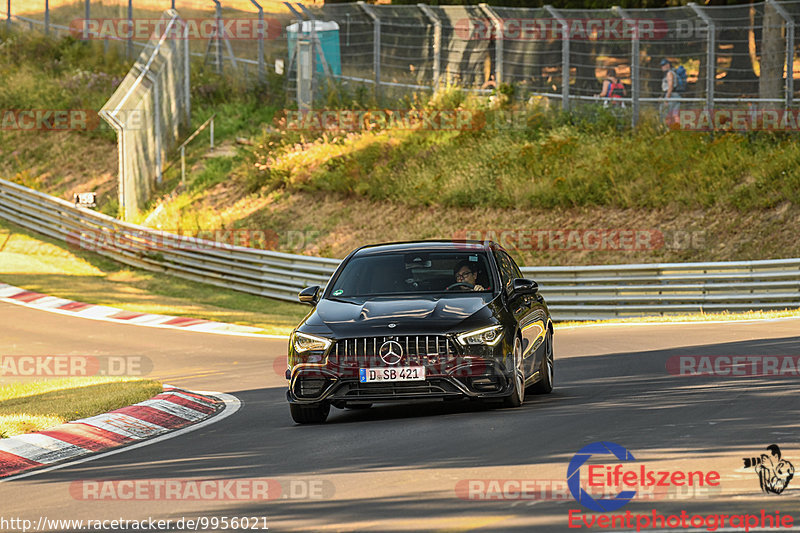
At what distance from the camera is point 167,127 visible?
38719mm

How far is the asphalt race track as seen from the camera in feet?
23.3

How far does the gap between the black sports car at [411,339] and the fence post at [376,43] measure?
24.0 metres

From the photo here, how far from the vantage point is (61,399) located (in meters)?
13.1

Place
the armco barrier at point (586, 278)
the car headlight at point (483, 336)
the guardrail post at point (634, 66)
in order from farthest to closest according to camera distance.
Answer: the guardrail post at point (634, 66), the armco barrier at point (586, 278), the car headlight at point (483, 336)

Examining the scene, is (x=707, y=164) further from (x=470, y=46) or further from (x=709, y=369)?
(x=709, y=369)

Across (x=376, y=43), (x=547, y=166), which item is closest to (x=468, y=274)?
(x=547, y=166)

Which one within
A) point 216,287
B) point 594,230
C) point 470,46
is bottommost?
point 216,287

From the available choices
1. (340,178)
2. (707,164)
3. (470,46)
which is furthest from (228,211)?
(707,164)

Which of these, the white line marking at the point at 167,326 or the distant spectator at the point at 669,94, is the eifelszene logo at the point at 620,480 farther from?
the distant spectator at the point at 669,94

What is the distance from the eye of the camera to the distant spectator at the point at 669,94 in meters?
28.5

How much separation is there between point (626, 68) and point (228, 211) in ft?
40.5

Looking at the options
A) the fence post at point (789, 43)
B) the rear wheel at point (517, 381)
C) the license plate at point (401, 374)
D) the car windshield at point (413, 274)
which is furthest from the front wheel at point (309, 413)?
the fence post at point (789, 43)

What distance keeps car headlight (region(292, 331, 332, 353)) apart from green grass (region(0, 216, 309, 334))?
38.1 ft

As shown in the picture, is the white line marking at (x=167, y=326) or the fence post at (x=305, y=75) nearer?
the white line marking at (x=167, y=326)
